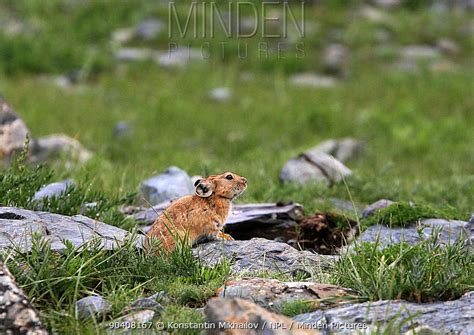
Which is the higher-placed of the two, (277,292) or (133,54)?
(277,292)

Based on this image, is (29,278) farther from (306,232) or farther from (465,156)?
(465,156)

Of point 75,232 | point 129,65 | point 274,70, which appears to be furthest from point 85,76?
point 75,232

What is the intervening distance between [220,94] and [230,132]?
7.03ft

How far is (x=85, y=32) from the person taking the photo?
20.3 meters

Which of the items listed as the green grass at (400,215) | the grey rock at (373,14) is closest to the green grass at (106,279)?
the green grass at (400,215)

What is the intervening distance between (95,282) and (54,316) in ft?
2.12

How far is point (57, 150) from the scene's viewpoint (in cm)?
1185

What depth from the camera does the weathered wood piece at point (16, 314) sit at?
4652 millimetres

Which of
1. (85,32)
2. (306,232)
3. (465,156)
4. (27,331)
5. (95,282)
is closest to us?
(27,331)

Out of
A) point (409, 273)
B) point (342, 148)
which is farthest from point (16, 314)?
point (342, 148)

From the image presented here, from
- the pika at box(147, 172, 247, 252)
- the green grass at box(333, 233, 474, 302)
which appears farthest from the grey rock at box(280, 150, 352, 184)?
the green grass at box(333, 233, 474, 302)

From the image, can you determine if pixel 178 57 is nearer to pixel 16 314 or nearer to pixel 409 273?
pixel 409 273

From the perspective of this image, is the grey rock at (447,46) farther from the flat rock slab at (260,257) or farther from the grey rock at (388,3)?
the flat rock slab at (260,257)

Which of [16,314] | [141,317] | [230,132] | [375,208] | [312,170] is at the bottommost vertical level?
[230,132]
